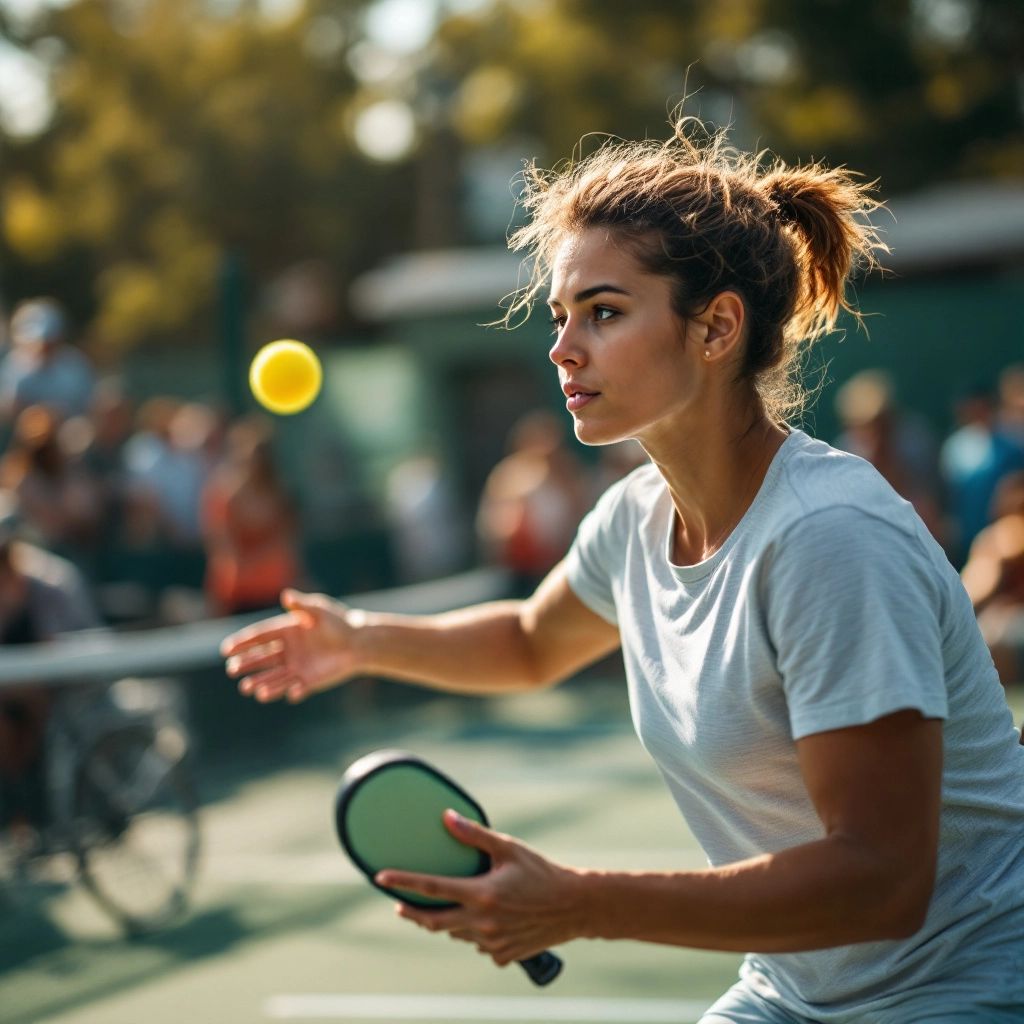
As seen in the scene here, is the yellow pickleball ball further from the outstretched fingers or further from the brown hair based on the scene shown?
the brown hair

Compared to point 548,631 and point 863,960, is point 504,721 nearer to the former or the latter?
point 548,631

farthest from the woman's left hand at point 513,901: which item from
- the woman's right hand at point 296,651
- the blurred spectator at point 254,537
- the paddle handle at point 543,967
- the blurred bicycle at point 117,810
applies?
the blurred spectator at point 254,537

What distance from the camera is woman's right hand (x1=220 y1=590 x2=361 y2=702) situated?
325 centimetres

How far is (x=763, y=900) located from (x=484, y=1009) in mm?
3887

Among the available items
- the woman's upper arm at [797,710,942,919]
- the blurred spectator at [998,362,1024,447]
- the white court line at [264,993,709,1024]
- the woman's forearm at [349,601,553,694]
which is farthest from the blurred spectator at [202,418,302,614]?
the woman's upper arm at [797,710,942,919]

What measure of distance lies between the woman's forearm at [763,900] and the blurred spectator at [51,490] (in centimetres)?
811

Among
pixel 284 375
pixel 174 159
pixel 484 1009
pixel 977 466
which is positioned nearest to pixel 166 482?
pixel 977 466

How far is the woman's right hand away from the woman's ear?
104 centimetres

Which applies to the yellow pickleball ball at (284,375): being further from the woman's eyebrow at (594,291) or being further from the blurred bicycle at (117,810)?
the blurred bicycle at (117,810)

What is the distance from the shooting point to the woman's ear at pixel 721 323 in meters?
2.64

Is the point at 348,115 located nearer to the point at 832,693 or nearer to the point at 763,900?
the point at 832,693

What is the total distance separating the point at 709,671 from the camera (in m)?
2.54

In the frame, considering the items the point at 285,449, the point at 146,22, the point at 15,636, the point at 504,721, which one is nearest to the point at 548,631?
the point at 15,636

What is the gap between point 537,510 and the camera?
1313 centimetres
